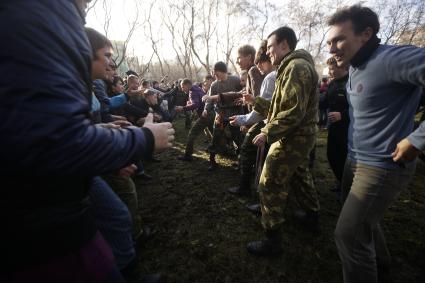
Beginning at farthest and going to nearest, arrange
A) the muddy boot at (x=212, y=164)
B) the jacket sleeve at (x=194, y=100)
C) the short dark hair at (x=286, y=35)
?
1. the jacket sleeve at (x=194, y=100)
2. the muddy boot at (x=212, y=164)
3. the short dark hair at (x=286, y=35)

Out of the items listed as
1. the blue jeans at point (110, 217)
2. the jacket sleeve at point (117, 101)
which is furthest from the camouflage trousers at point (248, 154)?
the blue jeans at point (110, 217)

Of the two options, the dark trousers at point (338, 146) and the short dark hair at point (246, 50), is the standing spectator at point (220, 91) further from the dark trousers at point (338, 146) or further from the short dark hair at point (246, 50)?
the dark trousers at point (338, 146)

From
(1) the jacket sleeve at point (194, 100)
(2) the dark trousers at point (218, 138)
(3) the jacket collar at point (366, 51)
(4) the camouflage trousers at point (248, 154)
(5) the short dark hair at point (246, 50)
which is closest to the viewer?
(3) the jacket collar at point (366, 51)

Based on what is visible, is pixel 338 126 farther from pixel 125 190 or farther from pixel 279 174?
pixel 125 190

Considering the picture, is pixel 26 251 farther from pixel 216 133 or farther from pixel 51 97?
pixel 216 133

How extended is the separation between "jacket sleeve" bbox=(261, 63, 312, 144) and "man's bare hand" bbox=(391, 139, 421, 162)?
88 cm

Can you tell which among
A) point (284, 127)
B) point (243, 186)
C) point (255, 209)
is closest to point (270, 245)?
point (255, 209)

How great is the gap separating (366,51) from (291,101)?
0.70 metres

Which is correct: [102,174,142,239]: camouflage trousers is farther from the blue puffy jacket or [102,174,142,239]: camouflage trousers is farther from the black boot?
the blue puffy jacket

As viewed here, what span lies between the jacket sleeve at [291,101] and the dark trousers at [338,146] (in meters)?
1.73

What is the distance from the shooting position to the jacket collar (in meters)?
1.76

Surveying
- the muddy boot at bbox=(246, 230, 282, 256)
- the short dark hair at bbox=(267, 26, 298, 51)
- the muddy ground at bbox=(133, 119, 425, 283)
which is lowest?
the muddy ground at bbox=(133, 119, 425, 283)

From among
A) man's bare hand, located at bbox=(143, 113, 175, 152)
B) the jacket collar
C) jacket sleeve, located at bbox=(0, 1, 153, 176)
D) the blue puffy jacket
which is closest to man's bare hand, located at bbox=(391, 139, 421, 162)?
the jacket collar

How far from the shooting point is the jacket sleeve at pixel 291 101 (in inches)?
88.5
